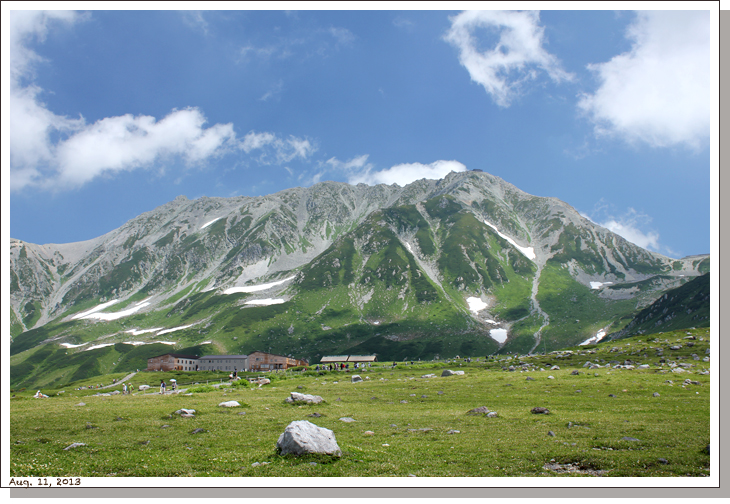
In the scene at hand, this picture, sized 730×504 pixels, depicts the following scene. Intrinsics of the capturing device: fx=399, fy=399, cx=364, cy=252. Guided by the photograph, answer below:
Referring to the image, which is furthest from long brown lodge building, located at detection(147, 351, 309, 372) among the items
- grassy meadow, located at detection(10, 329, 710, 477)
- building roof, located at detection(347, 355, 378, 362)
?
grassy meadow, located at detection(10, 329, 710, 477)

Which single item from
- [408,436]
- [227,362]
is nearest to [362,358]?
[227,362]

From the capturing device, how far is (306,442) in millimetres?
16484

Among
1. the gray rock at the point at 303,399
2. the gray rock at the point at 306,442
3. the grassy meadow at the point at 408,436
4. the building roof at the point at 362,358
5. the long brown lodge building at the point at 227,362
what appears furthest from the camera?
the building roof at the point at 362,358

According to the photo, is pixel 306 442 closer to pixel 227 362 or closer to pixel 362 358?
pixel 362 358

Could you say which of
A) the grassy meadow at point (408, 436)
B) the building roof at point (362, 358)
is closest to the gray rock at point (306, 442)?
the grassy meadow at point (408, 436)

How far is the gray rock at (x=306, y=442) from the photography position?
53.4 feet

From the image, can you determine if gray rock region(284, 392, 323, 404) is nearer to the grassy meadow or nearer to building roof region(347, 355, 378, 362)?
the grassy meadow

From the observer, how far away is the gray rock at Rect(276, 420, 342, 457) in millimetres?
16281

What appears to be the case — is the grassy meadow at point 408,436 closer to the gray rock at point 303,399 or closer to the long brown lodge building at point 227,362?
the gray rock at point 303,399

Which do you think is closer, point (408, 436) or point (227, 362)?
point (408, 436)

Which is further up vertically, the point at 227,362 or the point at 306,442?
the point at 306,442
